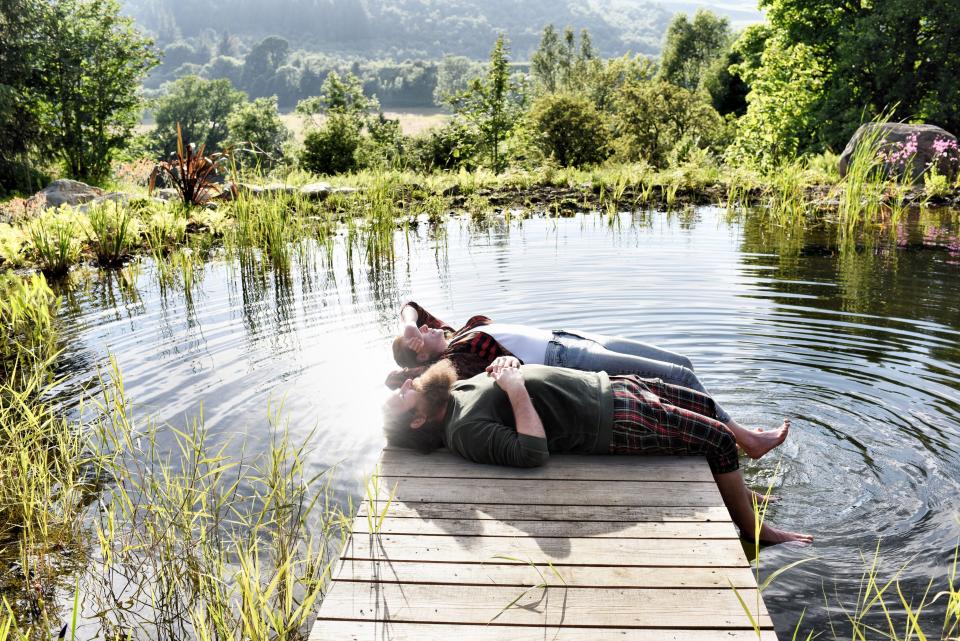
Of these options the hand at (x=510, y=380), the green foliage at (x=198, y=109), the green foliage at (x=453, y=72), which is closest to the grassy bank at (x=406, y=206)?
the hand at (x=510, y=380)

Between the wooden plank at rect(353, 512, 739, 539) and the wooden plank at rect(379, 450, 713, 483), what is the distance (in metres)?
0.33

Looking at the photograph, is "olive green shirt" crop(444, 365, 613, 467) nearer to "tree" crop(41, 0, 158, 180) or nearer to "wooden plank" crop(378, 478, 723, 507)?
"wooden plank" crop(378, 478, 723, 507)

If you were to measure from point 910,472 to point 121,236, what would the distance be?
8.81 meters

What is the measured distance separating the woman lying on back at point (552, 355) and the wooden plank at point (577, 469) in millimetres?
452

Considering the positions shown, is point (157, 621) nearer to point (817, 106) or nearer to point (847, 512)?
point (847, 512)

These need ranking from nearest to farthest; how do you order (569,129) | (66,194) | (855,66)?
(66,194), (855,66), (569,129)

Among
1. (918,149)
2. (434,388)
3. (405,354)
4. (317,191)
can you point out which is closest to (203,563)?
(434,388)

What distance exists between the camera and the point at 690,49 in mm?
48812

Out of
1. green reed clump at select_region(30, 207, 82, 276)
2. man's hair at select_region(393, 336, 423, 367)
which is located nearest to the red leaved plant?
green reed clump at select_region(30, 207, 82, 276)

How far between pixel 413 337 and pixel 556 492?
1.28 meters

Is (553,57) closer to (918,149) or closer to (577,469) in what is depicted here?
(918,149)

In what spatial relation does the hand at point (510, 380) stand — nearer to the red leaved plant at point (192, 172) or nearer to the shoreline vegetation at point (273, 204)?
the shoreline vegetation at point (273, 204)

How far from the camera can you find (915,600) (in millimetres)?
2588

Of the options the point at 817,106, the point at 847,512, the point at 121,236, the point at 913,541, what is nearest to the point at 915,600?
the point at 913,541
